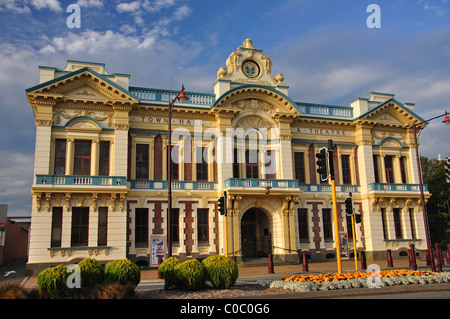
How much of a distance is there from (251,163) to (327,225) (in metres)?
8.05

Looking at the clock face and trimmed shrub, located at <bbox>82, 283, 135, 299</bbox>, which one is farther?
the clock face

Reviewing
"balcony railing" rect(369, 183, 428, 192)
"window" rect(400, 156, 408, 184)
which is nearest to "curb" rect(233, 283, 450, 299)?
"balcony railing" rect(369, 183, 428, 192)

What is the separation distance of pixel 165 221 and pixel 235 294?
645 inches

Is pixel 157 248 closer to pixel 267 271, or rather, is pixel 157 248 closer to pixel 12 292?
pixel 267 271

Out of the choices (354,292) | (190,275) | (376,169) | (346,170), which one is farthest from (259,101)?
(354,292)

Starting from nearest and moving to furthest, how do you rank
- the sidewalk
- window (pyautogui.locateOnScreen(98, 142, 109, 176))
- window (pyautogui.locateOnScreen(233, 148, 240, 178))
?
the sidewalk < window (pyautogui.locateOnScreen(98, 142, 109, 176)) < window (pyautogui.locateOnScreen(233, 148, 240, 178))

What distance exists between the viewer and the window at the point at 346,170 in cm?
3528

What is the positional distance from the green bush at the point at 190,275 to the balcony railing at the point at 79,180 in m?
14.2

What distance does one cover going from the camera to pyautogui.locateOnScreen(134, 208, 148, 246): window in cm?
2886

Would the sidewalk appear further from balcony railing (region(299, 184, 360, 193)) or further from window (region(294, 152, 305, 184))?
window (region(294, 152, 305, 184))

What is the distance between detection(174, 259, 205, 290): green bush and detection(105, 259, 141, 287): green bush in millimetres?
1480
